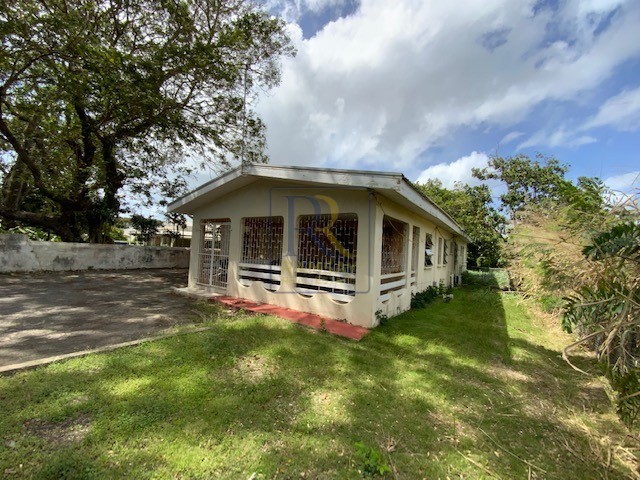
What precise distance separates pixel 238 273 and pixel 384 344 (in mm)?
4564

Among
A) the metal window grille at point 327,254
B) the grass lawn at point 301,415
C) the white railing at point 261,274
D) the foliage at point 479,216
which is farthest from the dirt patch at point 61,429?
the foliage at point 479,216

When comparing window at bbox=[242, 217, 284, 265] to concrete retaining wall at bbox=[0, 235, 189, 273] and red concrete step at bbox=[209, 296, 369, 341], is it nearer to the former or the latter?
red concrete step at bbox=[209, 296, 369, 341]

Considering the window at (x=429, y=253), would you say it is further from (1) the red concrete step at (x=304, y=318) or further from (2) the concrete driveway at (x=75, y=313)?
(2) the concrete driveway at (x=75, y=313)

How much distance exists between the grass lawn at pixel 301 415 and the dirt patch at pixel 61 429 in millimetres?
12

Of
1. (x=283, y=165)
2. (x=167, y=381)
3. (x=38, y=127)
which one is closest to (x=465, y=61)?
(x=283, y=165)

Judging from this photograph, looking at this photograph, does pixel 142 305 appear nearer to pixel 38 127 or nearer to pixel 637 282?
pixel 637 282

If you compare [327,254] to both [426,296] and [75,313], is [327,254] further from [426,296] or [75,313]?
[75,313]

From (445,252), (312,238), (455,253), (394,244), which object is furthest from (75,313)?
(455,253)

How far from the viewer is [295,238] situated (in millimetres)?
7055

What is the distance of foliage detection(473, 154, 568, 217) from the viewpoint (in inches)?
752

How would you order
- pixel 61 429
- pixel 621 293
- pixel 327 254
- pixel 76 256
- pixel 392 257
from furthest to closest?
pixel 76 256 < pixel 392 257 < pixel 327 254 < pixel 61 429 < pixel 621 293

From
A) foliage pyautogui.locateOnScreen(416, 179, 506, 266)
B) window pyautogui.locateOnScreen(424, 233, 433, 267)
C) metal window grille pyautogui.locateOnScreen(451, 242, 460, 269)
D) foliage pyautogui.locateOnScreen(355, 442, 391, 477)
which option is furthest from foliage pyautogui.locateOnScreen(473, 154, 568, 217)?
foliage pyautogui.locateOnScreen(355, 442, 391, 477)

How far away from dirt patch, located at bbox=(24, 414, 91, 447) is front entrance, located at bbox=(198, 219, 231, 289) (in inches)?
239

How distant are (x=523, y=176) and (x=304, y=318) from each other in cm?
2026
